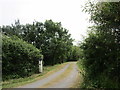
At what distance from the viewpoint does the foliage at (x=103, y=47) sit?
7969 millimetres

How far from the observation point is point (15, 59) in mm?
16422

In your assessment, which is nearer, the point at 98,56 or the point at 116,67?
the point at 116,67

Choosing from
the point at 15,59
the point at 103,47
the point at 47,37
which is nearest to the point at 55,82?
the point at 103,47

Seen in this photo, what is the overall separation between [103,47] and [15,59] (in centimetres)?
1062

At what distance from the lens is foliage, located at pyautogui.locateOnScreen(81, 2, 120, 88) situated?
Answer: 7969 mm

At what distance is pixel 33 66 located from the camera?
18984 millimetres

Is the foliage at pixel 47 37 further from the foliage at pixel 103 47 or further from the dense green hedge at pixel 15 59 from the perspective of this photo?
the foliage at pixel 103 47

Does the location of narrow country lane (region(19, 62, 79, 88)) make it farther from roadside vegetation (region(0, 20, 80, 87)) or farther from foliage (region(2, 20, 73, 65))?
foliage (region(2, 20, 73, 65))

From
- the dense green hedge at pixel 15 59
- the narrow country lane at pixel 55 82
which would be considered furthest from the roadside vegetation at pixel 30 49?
the narrow country lane at pixel 55 82

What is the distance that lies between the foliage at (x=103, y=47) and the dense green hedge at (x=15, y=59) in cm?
887

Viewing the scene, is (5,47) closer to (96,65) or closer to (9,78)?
(9,78)

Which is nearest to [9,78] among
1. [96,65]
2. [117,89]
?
[96,65]

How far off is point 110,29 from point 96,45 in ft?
3.70

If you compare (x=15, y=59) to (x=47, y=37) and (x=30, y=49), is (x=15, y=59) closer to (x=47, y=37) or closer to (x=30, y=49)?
(x=30, y=49)
